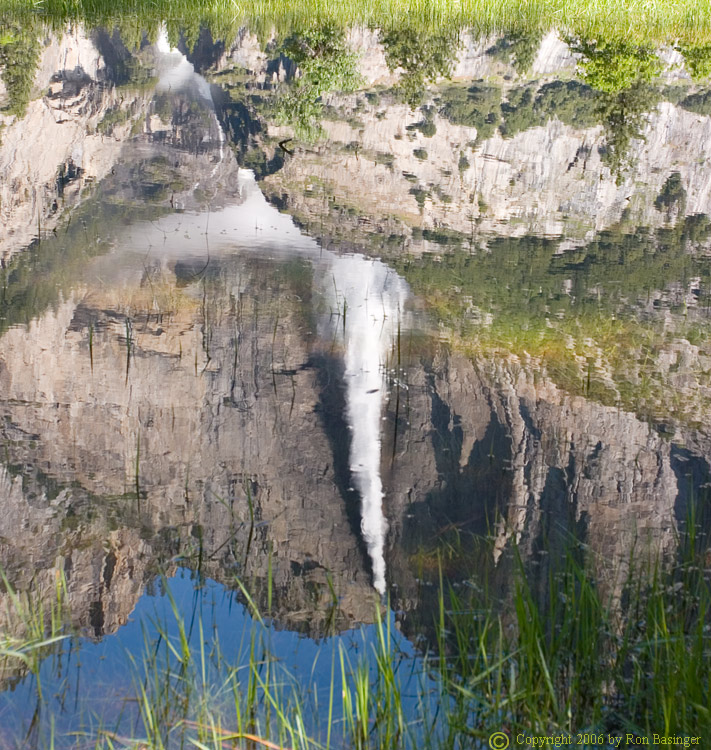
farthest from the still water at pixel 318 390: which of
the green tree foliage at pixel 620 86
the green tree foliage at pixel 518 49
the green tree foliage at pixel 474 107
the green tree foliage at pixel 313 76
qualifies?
the green tree foliage at pixel 518 49

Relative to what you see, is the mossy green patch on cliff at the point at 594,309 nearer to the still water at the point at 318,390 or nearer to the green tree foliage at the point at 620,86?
the still water at the point at 318,390

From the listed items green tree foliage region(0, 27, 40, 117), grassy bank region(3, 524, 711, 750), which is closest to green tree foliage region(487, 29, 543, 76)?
green tree foliage region(0, 27, 40, 117)

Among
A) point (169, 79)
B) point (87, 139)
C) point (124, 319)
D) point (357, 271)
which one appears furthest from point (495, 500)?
point (169, 79)

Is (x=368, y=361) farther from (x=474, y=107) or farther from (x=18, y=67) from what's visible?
(x=18, y=67)

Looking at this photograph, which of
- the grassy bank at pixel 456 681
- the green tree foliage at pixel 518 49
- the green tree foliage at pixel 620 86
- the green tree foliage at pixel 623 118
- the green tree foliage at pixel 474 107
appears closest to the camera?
the grassy bank at pixel 456 681

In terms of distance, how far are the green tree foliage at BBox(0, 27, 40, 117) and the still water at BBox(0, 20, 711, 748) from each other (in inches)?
30.2

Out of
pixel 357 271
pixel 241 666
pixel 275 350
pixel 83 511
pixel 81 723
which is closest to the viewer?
pixel 81 723

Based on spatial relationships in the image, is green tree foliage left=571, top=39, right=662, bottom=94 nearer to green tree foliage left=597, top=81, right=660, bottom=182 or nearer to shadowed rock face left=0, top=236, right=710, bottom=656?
green tree foliage left=597, top=81, right=660, bottom=182

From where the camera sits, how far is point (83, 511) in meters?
3.99

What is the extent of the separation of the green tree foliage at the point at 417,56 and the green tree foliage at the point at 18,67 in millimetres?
5844

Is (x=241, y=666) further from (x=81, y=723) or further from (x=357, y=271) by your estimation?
(x=357, y=271)

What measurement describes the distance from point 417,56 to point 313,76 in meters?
3.12

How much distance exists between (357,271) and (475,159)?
514 cm

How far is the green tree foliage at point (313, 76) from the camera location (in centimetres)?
1345
